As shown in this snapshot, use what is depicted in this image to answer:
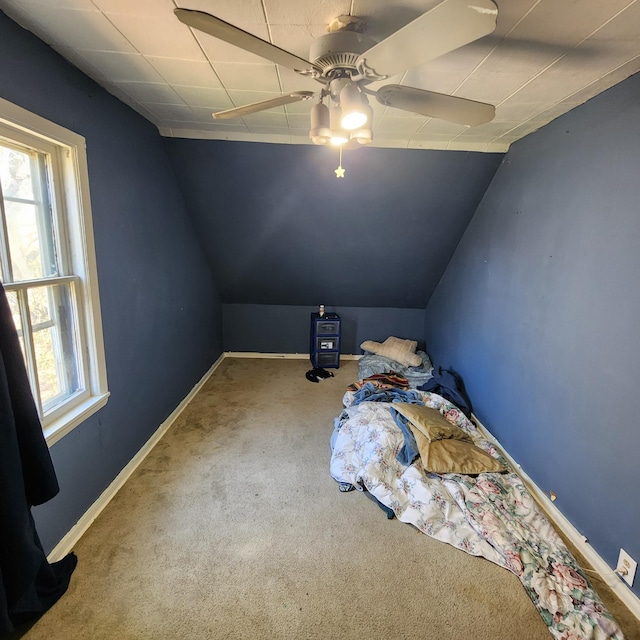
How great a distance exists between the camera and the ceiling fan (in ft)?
2.83

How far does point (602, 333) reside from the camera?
1726 millimetres

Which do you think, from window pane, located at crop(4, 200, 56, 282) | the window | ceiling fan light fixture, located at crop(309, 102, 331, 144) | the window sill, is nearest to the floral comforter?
the window sill

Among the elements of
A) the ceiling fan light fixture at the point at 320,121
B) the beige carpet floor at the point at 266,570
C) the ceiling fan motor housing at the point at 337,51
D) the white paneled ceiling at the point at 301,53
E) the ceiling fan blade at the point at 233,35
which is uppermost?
the white paneled ceiling at the point at 301,53

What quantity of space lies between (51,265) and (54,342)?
15.1 inches

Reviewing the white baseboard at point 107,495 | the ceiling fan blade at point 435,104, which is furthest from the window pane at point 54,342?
the ceiling fan blade at point 435,104

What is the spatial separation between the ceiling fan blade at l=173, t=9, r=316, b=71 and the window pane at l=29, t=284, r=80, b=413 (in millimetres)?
1361

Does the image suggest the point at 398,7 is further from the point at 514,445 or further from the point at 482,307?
the point at 514,445

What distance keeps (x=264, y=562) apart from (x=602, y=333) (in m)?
1.98

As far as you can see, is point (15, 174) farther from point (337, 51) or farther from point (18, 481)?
point (337, 51)

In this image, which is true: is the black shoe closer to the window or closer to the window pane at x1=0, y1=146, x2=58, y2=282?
the window

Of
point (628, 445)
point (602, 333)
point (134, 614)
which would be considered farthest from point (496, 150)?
A: point (134, 614)

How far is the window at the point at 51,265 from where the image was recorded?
149cm

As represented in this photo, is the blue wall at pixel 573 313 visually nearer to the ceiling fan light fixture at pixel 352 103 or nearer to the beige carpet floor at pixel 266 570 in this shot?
the beige carpet floor at pixel 266 570

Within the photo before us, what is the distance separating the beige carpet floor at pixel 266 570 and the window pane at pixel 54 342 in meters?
0.75
